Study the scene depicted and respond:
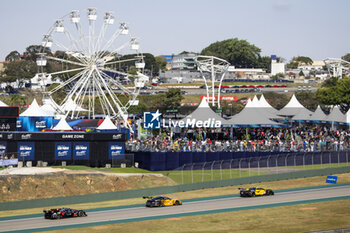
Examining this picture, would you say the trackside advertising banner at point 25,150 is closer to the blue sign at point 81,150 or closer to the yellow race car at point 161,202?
the blue sign at point 81,150

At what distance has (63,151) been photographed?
176 ft

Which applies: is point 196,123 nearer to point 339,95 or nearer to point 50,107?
point 50,107

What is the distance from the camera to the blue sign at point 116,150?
179ft

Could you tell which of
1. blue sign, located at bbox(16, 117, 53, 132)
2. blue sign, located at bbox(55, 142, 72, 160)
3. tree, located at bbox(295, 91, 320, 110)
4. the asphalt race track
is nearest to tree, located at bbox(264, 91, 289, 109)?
tree, located at bbox(295, 91, 320, 110)

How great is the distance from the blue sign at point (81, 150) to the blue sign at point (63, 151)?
1.53 feet

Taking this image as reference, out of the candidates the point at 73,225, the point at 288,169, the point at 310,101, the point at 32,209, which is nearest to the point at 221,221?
the point at 73,225

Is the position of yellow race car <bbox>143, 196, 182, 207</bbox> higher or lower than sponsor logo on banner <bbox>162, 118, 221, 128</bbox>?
lower

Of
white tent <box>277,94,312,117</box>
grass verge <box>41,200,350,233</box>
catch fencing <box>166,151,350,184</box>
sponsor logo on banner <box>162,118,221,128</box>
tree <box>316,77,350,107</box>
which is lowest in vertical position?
grass verge <box>41,200,350,233</box>

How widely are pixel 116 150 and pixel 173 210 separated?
1751 cm

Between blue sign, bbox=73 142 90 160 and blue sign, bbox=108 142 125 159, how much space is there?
2.11 metres

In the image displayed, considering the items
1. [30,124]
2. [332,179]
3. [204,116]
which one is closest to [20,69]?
[30,124]

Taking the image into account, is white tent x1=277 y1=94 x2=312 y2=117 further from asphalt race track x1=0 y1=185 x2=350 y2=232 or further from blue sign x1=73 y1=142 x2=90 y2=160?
blue sign x1=73 y1=142 x2=90 y2=160

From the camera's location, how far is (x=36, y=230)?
32312 millimetres

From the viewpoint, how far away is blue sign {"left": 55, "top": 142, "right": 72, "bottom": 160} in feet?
176
